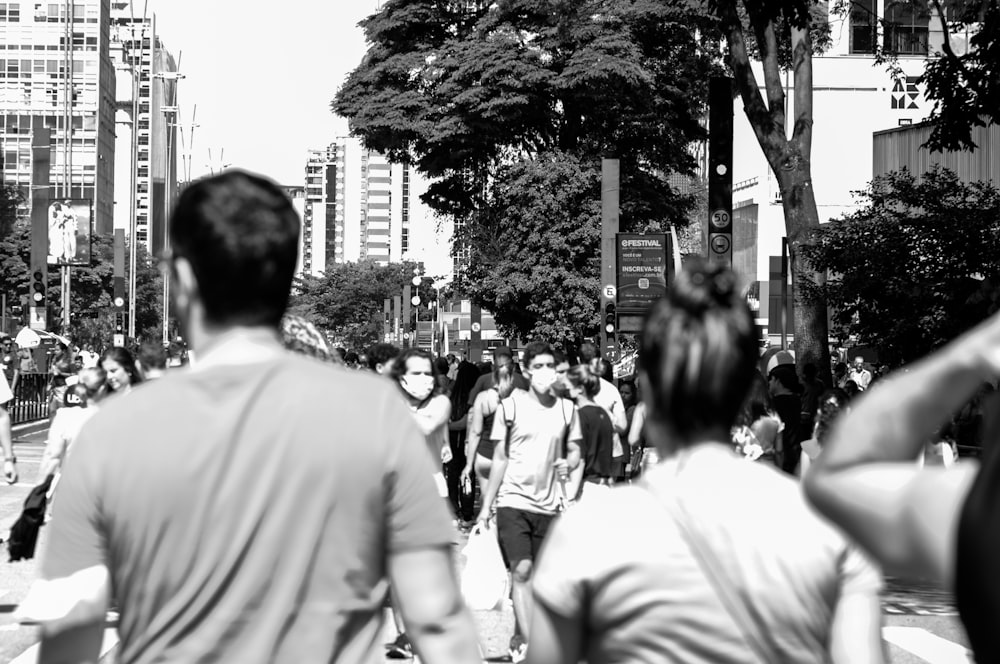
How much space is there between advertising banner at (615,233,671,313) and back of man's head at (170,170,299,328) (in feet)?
77.6

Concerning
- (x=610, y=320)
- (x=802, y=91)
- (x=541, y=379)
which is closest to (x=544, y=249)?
(x=610, y=320)

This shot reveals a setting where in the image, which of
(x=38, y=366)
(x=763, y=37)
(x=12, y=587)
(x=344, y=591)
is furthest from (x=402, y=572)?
(x=38, y=366)

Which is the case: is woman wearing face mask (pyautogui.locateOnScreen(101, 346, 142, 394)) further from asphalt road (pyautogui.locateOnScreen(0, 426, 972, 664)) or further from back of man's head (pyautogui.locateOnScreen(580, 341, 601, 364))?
back of man's head (pyautogui.locateOnScreen(580, 341, 601, 364))

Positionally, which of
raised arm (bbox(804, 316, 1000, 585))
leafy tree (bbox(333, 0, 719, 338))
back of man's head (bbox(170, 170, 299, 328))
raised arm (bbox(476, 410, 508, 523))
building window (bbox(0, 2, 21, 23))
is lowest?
raised arm (bbox(476, 410, 508, 523))

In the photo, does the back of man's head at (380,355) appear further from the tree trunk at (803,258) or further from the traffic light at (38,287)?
the traffic light at (38,287)

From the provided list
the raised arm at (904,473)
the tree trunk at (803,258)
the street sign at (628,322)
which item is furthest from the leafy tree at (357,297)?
the raised arm at (904,473)

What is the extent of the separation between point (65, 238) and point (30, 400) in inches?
1225

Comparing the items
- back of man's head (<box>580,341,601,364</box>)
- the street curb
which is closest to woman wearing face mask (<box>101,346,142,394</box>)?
back of man's head (<box>580,341,601,364</box>)

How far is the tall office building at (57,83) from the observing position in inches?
6240

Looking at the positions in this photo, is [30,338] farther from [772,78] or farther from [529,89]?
[772,78]

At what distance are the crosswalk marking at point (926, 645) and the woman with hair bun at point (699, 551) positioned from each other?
703cm

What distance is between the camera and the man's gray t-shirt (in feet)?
9.08

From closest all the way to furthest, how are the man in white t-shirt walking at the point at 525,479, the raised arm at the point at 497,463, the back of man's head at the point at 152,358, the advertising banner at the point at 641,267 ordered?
the man in white t-shirt walking at the point at 525,479 < the raised arm at the point at 497,463 < the back of man's head at the point at 152,358 < the advertising banner at the point at 641,267

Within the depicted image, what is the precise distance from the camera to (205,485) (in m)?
2.76
